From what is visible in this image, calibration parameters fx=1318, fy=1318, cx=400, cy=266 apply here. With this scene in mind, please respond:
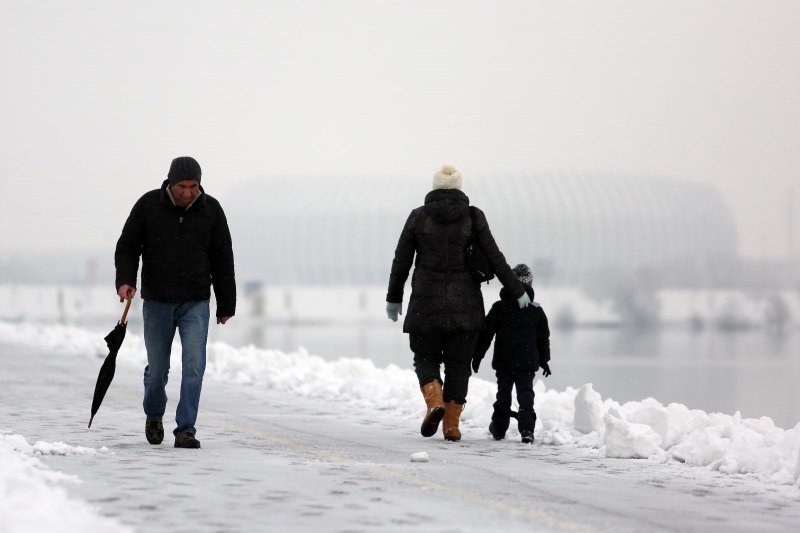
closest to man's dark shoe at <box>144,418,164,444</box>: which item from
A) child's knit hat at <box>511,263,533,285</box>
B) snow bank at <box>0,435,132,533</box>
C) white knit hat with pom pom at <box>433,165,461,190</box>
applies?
snow bank at <box>0,435,132,533</box>

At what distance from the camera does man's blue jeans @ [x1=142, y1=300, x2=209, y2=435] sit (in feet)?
30.5

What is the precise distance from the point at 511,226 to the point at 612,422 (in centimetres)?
9758

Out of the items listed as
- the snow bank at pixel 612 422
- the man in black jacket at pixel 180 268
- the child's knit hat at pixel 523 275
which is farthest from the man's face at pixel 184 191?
the snow bank at pixel 612 422

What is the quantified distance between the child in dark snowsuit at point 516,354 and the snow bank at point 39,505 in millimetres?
4274

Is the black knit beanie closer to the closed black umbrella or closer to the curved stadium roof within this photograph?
the closed black umbrella

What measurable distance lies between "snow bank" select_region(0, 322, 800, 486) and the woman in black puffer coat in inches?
36.6

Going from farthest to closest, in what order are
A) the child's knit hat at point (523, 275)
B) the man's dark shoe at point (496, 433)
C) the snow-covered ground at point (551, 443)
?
the child's knit hat at point (523, 275)
the man's dark shoe at point (496, 433)
the snow-covered ground at point (551, 443)

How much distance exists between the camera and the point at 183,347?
368 inches

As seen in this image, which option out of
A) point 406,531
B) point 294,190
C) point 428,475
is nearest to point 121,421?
point 428,475

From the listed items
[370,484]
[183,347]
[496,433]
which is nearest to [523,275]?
[496,433]

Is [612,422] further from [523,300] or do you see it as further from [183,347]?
[183,347]

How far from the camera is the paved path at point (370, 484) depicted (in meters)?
6.12

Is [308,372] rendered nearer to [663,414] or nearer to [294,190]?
[663,414]

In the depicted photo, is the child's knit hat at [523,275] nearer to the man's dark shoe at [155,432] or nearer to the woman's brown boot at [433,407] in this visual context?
the woman's brown boot at [433,407]
